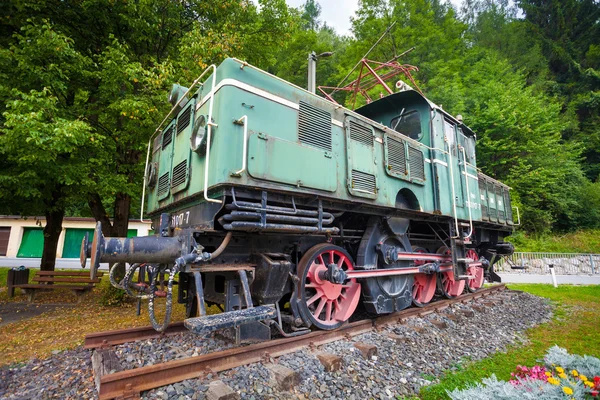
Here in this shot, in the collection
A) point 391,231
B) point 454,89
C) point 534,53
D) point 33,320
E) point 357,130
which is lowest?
point 33,320

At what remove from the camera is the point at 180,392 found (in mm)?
2939

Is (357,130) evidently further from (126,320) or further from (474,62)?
(474,62)

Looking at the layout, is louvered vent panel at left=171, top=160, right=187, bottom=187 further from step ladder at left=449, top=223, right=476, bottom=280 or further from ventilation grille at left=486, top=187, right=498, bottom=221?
ventilation grille at left=486, top=187, right=498, bottom=221

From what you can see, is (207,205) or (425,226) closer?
(207,205)

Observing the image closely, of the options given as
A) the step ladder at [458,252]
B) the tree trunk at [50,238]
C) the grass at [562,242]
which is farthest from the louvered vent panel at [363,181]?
the grass at [562,242]

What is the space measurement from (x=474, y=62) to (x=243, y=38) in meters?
25.5

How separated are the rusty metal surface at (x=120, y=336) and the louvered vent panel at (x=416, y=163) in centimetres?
483

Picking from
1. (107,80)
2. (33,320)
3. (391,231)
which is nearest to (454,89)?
(391,231)

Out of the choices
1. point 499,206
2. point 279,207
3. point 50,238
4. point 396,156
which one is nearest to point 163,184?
point 279,207

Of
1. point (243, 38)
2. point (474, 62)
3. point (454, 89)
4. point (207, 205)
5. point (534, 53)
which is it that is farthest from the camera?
point (534, 53)

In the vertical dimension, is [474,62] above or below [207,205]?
above

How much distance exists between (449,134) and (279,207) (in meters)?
5.37

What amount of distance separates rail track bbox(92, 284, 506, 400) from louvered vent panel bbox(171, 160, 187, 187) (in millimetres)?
2072

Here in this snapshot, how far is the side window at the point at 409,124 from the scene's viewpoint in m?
6.87
